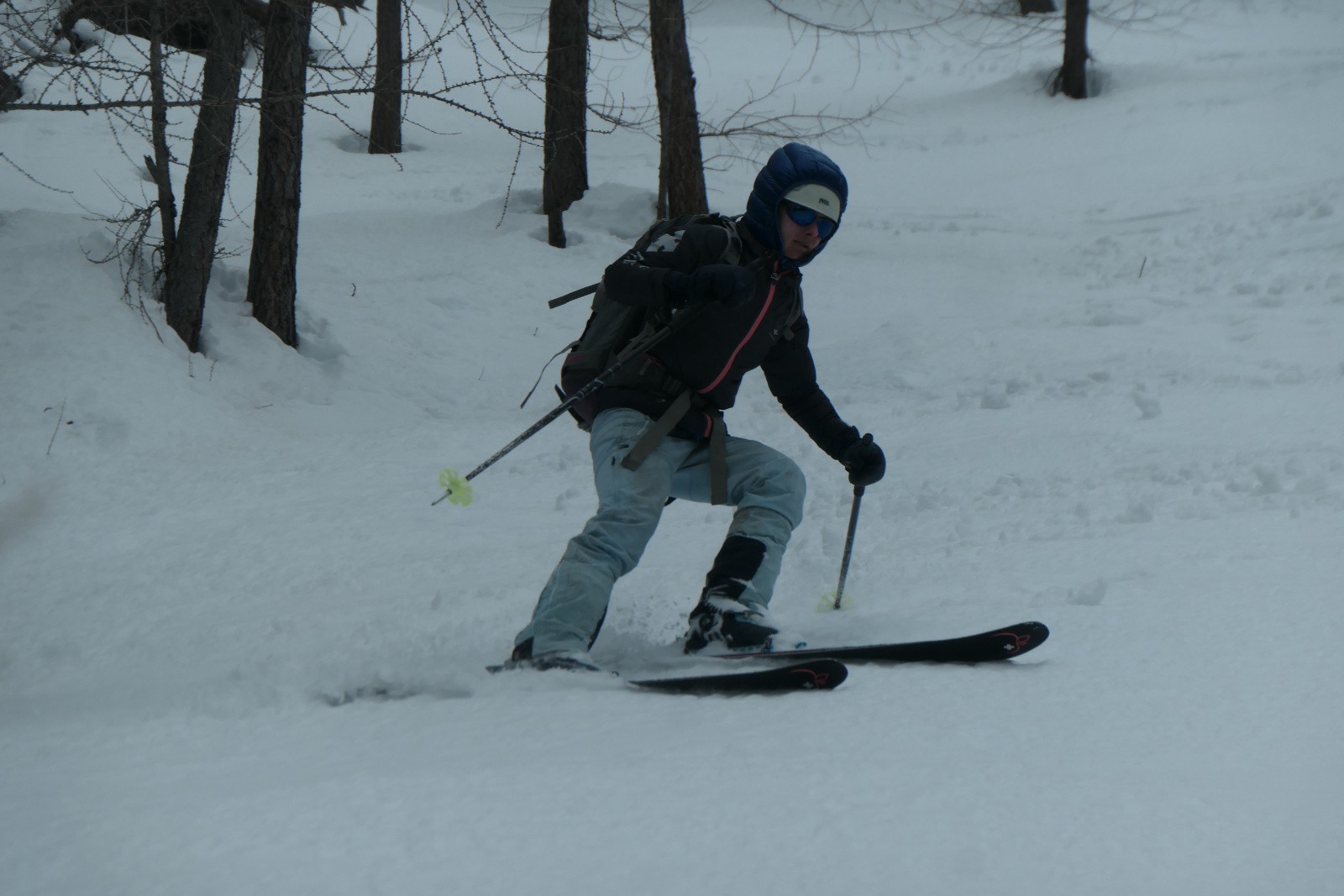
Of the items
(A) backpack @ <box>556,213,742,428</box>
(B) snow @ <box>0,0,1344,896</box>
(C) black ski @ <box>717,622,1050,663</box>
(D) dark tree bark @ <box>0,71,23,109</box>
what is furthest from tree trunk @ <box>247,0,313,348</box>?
(C) black ski @ <box>717,622,1050,663</box>

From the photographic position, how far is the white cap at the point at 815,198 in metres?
3.37

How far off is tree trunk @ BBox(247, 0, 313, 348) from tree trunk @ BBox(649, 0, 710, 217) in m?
3.43

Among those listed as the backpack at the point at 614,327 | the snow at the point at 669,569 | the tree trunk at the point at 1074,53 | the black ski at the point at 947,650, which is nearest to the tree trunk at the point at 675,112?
the snow at the point at 669,569

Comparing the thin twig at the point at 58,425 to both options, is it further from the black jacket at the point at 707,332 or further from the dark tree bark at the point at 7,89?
the black jacket at the point at 707,332

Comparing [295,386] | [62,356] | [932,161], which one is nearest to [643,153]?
[932,161]

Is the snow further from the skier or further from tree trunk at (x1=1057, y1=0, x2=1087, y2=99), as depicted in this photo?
tree trunk at (x1=1057, y1=0, x2=1087, y2=99)

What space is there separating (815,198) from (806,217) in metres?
0.06

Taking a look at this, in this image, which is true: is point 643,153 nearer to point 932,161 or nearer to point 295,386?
point 932,161

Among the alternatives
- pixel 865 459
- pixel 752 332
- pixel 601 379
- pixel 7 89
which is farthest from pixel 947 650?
pixel 7 89

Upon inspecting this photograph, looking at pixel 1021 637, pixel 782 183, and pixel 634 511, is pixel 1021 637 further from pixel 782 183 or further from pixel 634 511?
pixel 782 183

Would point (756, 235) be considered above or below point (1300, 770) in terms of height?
above

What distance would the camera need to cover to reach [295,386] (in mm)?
7133

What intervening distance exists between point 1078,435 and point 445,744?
412 cm

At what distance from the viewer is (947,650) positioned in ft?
10.0
